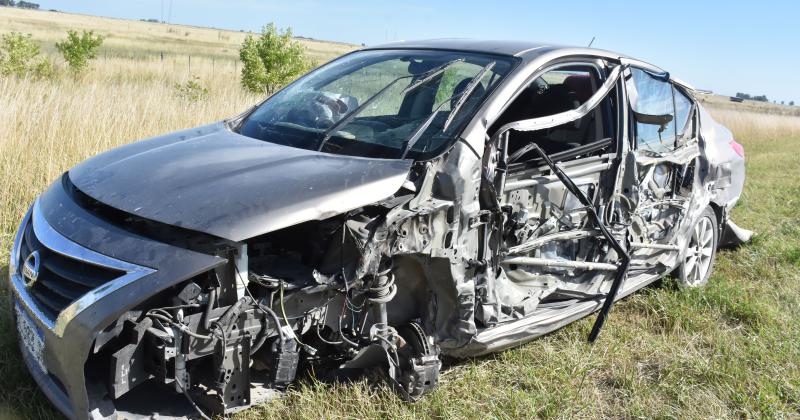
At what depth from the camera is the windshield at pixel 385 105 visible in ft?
10.2

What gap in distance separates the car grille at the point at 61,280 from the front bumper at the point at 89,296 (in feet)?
0.09

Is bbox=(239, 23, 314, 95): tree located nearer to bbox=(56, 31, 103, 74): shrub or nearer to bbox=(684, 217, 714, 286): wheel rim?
bbox=(56, 31, 103, 74): shrub

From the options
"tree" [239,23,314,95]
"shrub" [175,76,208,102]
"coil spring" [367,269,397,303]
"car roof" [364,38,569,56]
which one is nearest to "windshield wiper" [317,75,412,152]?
"car roof" [364,38,569,56]

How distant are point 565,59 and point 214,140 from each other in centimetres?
205

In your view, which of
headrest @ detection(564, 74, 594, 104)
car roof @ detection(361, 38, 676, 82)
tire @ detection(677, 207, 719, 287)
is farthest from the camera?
tire @ detection(677, 207, 719, 287)

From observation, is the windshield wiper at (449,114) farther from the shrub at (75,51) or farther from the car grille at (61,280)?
the shrub at (75,51)

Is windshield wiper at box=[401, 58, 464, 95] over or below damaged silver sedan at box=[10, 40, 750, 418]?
over

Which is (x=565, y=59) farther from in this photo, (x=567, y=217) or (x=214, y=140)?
(x=214, y=140)

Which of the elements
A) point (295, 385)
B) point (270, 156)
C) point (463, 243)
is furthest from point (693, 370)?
point (270, 156)

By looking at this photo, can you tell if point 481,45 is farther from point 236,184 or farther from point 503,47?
point 236,184

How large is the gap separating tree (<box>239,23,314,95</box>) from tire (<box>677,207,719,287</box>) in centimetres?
875

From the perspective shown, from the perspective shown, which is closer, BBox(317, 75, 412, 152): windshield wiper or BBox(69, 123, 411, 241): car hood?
BBox(69, 123, 411, 241): car hood

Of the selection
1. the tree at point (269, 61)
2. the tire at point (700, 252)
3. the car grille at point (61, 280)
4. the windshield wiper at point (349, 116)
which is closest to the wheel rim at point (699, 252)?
the tire at point (700, 252)

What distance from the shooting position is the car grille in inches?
92.2
